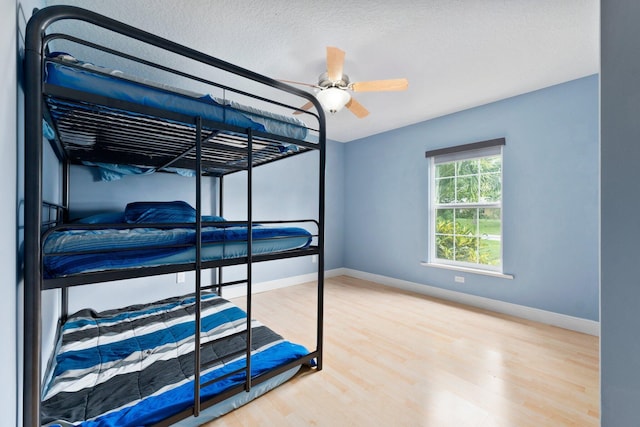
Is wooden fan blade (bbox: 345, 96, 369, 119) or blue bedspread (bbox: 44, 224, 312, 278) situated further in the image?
wooden fan blade (bbox: 345, 96, 369, 119)

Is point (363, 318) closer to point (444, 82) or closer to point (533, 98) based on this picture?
point (444, 82)

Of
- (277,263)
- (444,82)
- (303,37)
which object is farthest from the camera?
(277,263)

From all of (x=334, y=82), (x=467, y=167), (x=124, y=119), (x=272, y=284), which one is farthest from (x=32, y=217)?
(x=467, y=167)

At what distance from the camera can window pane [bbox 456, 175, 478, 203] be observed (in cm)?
318

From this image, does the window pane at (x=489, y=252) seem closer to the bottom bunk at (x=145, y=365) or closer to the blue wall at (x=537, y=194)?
the blue wall at (x=537, y=194)

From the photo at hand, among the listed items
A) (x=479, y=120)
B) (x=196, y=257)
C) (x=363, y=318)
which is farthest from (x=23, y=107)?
(x=479, y=120)

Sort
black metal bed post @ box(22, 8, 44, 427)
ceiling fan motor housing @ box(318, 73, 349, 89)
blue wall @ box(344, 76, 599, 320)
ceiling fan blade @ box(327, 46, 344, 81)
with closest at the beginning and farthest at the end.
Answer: black metal bed post @ box(22, 8, 44, 427) < ceiling fan blade @ box(327, 46, 344, 81) < ceiling fan motor housing @ box(318, 73, 349, 89) < blue wall @ box(344, 76, 599, 320)

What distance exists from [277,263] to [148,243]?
8.67 feet

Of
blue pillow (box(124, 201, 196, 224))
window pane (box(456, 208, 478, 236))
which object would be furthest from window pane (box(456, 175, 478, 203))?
blue pillow (box(124, 201, 196, 224))

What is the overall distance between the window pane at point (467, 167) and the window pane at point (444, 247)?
82 cm

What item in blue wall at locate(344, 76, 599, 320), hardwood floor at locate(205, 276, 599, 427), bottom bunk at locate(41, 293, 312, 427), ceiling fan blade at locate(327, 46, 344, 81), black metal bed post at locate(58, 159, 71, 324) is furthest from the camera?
blue wall at locate(344, 76, 599, 320)

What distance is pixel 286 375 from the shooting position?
1697 millimetres

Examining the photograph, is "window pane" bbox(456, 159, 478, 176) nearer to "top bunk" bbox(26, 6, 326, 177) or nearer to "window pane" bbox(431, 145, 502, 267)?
"window pane" bbox(431, 145, 502, 267)

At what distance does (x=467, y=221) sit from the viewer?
3.25m
